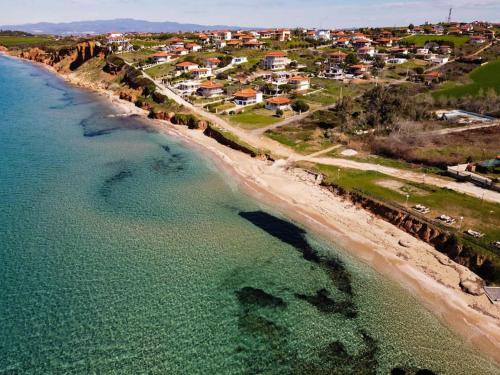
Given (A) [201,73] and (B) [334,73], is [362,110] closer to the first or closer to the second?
(B) [334,73]

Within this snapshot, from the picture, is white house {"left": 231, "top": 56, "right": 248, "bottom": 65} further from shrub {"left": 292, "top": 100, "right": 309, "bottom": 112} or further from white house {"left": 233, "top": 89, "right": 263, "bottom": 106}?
shrub {"left": 292, "top": 100, "right": 309, "bottom": 112}

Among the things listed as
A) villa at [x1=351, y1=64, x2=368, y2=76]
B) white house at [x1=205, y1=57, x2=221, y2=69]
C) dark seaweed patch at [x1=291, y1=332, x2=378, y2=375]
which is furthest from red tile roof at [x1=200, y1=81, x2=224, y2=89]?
dark seaweed patch at [x1=291, y1=332, x2=378, y2=375]

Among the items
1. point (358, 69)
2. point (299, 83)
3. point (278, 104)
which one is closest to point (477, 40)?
point (358, 69)

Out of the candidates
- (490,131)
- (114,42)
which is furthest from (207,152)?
(114,42)

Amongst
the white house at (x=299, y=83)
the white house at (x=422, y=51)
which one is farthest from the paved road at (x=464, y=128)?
the white house at (x=422, y=51)

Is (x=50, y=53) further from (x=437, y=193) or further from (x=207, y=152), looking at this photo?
(x=437, y=193)

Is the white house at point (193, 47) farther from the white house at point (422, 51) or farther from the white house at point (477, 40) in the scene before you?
the white house at point (477, 40)
